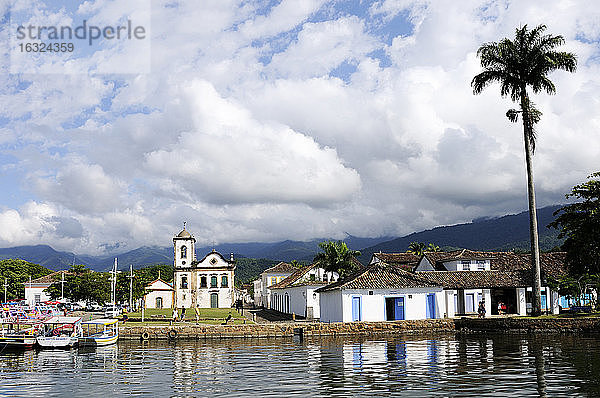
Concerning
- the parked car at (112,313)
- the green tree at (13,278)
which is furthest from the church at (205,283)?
the green tree at (13,278)

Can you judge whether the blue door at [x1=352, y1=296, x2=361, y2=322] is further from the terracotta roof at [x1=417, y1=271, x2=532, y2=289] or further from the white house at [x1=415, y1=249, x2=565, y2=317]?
the white house at [x1=415, y1=249, x2=565, y2=317]

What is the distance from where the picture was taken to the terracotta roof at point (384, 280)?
53.5m

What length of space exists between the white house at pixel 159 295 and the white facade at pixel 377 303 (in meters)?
49.7

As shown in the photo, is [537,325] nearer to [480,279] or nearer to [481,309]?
[481,309]

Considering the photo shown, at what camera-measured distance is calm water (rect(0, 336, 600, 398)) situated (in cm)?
2323

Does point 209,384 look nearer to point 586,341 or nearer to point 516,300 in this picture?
point 586,341

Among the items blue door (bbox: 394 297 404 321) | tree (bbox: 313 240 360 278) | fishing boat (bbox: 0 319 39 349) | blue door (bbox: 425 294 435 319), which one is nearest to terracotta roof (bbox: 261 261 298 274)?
tree (bbox: 313 240 360 278)

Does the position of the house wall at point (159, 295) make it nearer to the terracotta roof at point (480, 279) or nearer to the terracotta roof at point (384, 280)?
the terracotta roof at point (384, 280)

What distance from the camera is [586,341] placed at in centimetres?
3794

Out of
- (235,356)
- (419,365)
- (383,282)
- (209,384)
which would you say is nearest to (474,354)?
(419,365)

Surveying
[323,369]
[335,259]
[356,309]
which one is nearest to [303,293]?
[335,259]

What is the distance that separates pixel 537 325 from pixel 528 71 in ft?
61.2

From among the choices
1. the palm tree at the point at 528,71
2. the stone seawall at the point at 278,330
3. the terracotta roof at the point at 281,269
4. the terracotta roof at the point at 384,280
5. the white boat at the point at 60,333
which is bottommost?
the stone seawall at the point at 278,330

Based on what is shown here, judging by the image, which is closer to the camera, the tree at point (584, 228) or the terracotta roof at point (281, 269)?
the tree at point (584, 228)
